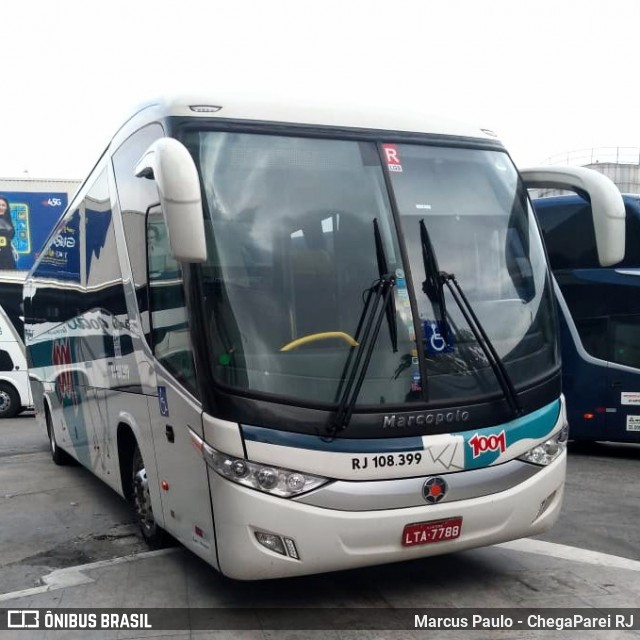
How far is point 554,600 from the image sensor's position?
17.1ft

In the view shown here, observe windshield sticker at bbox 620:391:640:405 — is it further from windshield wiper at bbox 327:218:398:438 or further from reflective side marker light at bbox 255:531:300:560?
reflective side marker light at bbox 255:531:300:560

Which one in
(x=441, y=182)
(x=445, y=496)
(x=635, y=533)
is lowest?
(x=635, y=533)

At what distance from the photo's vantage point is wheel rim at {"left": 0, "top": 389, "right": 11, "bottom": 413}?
2033 cm

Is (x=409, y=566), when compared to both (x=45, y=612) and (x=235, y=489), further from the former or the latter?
(x=45, y=612)

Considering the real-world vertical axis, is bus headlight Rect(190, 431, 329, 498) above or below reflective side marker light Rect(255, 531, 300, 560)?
above

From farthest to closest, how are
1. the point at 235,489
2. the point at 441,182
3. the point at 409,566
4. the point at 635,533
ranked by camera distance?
the point at 635,533, the point at 409,566, the point at 441,182, the point at 235,489

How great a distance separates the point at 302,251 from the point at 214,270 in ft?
1.78

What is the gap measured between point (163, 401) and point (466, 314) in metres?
2.04

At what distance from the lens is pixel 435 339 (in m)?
5.01

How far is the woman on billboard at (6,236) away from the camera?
110 ft

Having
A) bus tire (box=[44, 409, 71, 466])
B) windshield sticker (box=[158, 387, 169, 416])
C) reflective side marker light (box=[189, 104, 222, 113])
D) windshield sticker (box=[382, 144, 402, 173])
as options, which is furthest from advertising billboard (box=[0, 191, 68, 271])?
windshield sticker (box=[382, 144, 402, 173])

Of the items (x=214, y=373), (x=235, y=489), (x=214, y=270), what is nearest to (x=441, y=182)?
(x=214, y=270)

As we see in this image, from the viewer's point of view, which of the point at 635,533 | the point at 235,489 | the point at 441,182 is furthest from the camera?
the point at 635,533

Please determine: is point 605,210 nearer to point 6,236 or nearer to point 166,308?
point 166,308
